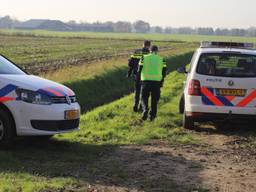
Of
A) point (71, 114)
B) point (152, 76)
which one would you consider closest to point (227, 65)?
point (152, 76)

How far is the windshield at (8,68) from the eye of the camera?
947 centimetres

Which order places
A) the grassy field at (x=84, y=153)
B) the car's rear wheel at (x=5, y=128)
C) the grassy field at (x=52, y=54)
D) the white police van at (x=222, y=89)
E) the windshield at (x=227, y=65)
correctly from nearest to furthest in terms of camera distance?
the grassy field at (x=84, y=153) → the car's rear wheel at (x=5, y=128) → the white police van at (x=222, y=89) → the windshield at (x=227, y=65) → the grassy field at (x=52, y=54)

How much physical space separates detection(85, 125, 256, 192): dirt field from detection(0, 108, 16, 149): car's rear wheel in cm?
149

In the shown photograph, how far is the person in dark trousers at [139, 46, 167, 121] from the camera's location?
12828 millimetres

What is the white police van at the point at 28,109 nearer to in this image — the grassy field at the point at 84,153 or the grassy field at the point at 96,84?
the grassy field at the point at 84,153

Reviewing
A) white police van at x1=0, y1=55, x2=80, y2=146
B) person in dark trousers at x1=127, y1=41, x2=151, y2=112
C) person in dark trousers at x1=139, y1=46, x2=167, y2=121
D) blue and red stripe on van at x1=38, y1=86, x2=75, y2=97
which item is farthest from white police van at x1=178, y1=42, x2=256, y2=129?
white police van at x1=0, y1=55, x2=80, y2=146

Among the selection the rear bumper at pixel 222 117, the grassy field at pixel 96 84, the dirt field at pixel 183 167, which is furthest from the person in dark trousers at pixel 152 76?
the grassy field at pixel 96 84

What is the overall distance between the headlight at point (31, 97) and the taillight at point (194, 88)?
3.56 metres

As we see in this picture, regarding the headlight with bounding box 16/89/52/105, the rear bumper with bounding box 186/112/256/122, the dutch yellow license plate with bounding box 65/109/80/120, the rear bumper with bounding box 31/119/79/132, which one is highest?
the headlight with bounding box 16/89/52/105

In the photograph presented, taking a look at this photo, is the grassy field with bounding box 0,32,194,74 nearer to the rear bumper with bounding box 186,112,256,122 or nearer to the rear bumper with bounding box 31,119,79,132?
the rear bumper with bounding box 186,112,256,122

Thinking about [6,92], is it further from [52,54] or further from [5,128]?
[52,54]

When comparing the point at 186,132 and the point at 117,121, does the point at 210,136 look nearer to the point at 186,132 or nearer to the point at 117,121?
the point at 186,132

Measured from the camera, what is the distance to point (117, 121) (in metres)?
12.5

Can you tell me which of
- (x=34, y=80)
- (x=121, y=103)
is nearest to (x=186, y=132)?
(x=34, y=80)
